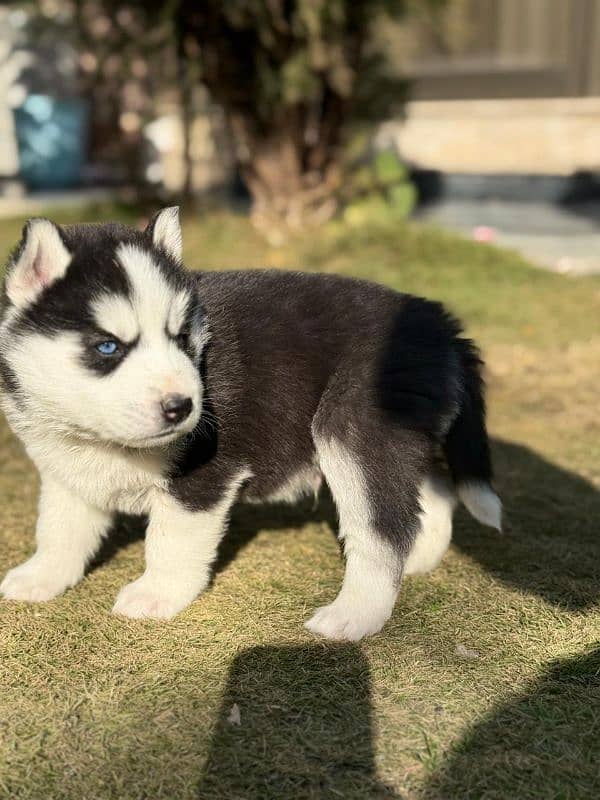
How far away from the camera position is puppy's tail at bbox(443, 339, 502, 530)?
341cm

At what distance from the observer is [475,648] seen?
3098 mm

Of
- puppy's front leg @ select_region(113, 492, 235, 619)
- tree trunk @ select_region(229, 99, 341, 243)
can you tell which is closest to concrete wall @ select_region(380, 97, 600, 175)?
tree trunk @ select_region(229, 99, 341, 243)

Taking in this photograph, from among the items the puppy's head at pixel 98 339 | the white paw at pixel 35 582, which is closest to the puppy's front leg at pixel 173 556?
the white paw at pixel 35 582

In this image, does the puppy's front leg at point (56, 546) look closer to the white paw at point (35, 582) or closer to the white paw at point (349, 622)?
the white paw at point (35, 582)

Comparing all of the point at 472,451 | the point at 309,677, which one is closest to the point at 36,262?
the point at 309,677

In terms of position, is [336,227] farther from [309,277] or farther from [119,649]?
[119,649]

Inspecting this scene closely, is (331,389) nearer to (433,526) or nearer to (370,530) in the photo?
(370,530)

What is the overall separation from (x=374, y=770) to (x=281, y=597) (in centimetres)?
108

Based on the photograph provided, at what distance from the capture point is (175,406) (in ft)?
8.93

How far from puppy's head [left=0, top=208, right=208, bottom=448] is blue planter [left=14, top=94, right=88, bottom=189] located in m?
13.1

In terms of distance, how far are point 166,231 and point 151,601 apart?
4.46 feet

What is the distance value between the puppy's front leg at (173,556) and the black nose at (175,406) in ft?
1.70

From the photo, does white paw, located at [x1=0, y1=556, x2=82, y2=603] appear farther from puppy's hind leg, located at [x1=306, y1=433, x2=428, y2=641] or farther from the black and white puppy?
puppy's hind leg, located at [x1=306, y1=433, x2=428, y2=641]

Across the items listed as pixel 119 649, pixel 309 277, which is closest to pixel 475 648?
pixel 119 649
